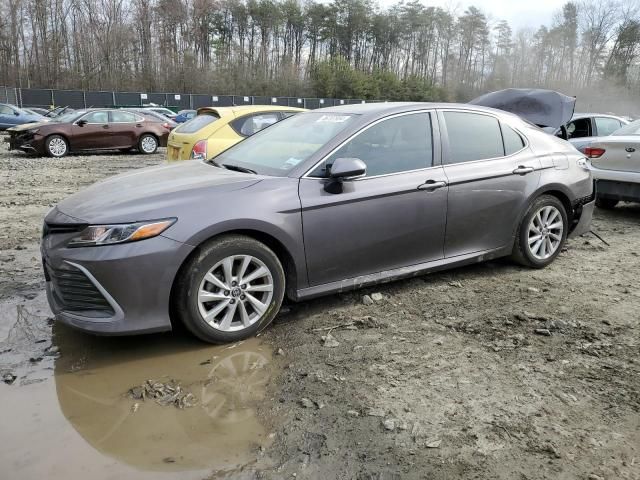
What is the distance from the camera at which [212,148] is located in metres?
7.42

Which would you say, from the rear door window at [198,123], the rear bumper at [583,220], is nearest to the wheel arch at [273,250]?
the rear bumper at [583,220]

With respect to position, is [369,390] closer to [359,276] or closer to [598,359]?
[359,276]

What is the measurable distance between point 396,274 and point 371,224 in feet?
1.64

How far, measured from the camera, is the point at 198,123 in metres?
8.26

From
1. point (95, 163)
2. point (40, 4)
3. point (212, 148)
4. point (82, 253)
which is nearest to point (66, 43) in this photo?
point (40, 4)

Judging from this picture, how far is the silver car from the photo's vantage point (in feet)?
23.4

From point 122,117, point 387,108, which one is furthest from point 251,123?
point 122,117

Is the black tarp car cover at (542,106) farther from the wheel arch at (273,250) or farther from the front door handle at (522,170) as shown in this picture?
the wheel arch at (273,250)

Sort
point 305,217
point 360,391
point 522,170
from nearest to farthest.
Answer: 1. point 360,391
2. point 305,217
3. point 522,170

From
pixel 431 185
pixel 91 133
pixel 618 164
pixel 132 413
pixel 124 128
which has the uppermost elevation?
pixel 431 185

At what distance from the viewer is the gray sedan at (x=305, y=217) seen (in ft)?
10.7

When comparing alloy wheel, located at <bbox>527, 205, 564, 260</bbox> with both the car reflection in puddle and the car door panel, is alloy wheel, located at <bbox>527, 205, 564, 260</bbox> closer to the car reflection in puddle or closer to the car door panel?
the car door panel

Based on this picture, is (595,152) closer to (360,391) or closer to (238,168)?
(238,168)

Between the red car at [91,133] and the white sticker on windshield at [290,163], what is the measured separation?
13505 mm
